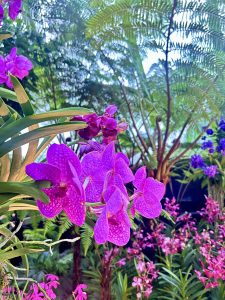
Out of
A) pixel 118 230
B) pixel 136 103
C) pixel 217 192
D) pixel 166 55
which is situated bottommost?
pixel 217 192

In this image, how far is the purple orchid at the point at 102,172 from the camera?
323 mm

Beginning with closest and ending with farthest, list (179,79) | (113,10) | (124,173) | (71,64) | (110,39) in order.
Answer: (124,173), (113,10), (110,39), (179,79), (71,64)

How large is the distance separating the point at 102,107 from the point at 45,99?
0.31 meters

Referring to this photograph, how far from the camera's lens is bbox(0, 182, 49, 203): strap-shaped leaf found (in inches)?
10.6

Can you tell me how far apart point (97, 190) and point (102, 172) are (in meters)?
0.02

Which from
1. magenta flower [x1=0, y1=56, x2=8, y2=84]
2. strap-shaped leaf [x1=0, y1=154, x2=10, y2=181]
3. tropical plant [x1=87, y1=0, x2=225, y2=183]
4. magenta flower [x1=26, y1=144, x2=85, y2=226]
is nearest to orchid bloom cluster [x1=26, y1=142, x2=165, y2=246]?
magenta flower [x1=26, y1=144, x2=85, y2=226]

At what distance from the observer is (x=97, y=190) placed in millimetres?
331

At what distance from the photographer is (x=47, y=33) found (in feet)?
5.93

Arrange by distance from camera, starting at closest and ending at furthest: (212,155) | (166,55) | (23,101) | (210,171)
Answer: (23,101), (166,55), (210,171), (212,155)

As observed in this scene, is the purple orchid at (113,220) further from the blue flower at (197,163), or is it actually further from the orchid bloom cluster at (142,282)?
the blue flower at (197,163)

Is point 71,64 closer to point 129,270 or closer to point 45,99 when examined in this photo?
point 45,99

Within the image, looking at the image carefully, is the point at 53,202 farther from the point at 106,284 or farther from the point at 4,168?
the point at 106,284

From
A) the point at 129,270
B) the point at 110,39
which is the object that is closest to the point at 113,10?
the point at 110,39

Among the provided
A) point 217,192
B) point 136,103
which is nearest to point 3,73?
point 136,103
